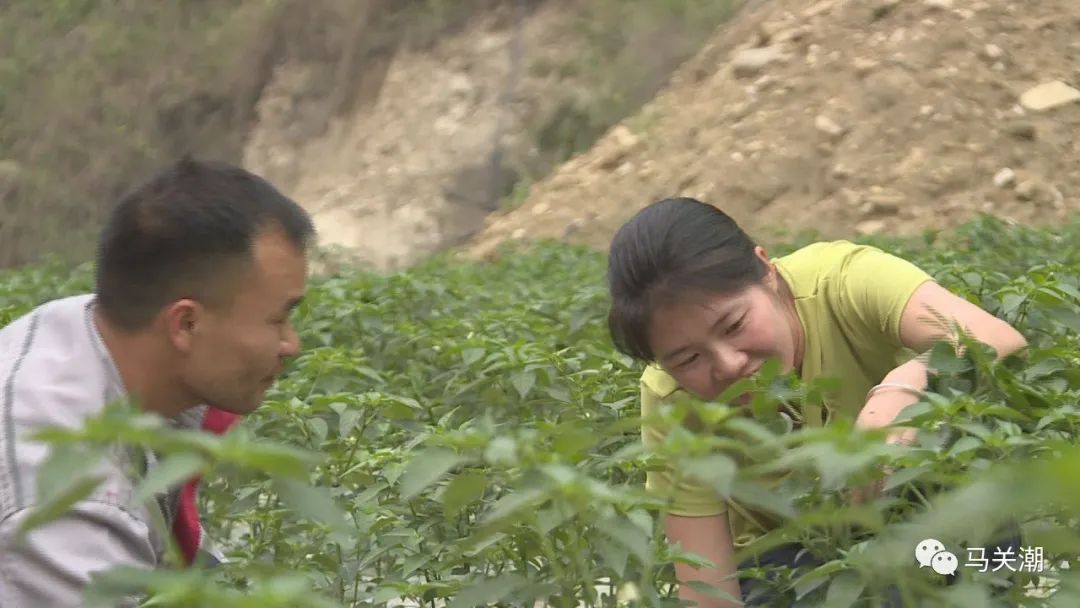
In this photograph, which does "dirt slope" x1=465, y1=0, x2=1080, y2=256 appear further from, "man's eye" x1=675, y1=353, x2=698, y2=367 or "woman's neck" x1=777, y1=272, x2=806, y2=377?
"man's eye" x1=675, y1=353, x2=698, y2=367

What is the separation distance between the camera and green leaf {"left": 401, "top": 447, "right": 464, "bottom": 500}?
150 centimetres

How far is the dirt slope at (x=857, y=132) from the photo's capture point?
10141 millimetres

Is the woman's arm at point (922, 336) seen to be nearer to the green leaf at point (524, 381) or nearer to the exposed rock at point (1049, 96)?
the green leaf at point (524, 381)

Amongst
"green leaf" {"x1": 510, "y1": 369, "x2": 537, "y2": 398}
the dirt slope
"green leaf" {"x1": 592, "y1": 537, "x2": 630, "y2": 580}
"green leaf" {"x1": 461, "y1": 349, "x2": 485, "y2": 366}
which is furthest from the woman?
the dirt slope

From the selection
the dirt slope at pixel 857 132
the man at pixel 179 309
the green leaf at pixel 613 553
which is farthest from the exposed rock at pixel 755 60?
the green leaf at pixel 613 553

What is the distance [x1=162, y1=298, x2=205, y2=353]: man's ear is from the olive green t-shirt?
2.72 ft

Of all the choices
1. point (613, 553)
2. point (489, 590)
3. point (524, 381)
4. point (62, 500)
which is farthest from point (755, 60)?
point (62, 500)

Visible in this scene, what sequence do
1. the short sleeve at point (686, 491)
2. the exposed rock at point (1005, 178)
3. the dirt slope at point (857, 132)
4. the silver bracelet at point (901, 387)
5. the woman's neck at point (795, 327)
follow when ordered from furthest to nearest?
the dirt slope at point (857, 132) < the exposed rock at point (1005, 178) < the woman's neck at point (795, 327) < the short sleeve at point (686, 491) < the silver bracelet at point (901, 387)

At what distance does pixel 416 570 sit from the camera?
2305mm

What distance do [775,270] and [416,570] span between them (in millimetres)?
956

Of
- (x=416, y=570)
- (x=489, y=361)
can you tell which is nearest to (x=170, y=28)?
(x=489, y=361)

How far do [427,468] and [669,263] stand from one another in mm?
1134

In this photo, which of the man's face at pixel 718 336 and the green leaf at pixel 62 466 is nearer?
the green leaf at pixel 62 466

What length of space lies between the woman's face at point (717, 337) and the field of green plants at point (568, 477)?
11 cm
